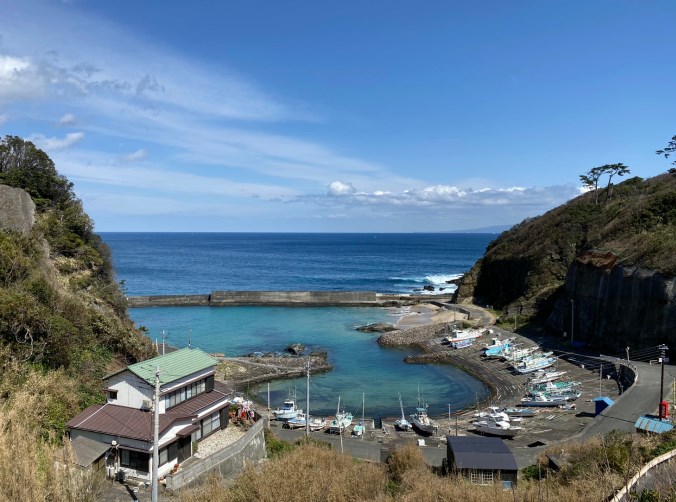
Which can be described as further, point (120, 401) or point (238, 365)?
point (238, 365)

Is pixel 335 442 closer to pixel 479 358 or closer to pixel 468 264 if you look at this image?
pixel 479 358

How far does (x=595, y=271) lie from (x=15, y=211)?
42.0 m

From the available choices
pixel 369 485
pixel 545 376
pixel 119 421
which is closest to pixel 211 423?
pixel 119 421

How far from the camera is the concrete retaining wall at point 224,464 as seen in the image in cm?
1583

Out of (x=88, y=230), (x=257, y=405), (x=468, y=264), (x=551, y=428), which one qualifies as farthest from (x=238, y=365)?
(x=468, y=264)

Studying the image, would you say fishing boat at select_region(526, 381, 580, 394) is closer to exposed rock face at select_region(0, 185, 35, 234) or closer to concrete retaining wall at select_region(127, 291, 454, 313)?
exposed rock face at select_region(0, 185, 35, 234)

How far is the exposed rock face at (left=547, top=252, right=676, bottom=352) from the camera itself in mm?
32094

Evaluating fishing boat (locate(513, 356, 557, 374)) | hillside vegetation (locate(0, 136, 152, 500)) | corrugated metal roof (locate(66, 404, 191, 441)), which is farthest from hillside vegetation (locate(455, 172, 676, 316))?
hillside vegetation (locate(0, 136, 152, 500))

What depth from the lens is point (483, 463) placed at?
16.5 m

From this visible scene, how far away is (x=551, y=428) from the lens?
981 inches

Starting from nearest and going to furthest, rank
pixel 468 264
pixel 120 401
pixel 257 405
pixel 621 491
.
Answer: pixel 621 491 < pixel 120 401 < pixel 257 405 < pixel 468 264

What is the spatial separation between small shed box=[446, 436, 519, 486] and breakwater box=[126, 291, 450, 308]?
173ft

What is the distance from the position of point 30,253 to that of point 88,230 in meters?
8.20

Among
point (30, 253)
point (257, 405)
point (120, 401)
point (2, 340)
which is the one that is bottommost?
point (257, 405)
